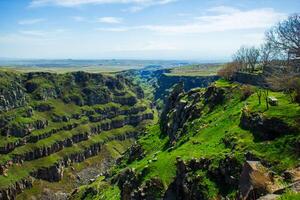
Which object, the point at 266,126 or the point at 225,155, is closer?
the point at 225,155

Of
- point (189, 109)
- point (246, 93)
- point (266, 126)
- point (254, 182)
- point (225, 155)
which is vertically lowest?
point (189, 109)

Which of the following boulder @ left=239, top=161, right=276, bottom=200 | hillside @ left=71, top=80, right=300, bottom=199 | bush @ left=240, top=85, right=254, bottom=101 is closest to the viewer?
boulder @ left=239, top=161, right=276, bottom=200

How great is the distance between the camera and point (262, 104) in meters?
82.1

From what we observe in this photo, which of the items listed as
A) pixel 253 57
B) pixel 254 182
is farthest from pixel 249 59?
pixel 254 182

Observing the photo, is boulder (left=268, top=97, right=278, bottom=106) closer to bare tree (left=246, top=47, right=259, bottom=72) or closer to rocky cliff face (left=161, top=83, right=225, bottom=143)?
rocky cliff face (left=161, top=83, right=225, bottom=143)

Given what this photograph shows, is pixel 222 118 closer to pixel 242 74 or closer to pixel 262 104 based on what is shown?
pixel 262 104

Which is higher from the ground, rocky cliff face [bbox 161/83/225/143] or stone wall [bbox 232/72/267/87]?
stone wall [bbox 232/72/267/87]

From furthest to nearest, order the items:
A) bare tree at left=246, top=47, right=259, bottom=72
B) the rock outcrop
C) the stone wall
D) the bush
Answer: bare tree at left=246, top=47, right=259, bottom=72, the stone wall, the bush, the rock outcrop

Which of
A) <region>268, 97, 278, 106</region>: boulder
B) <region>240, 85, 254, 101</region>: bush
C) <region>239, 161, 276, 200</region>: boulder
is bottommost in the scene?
<region>240, 85, 254, 101</region>: bush

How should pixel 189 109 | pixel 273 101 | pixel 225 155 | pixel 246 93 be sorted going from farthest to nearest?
pixel 189 109
pixel 246 93
pixel 273 101
pixel 225 155

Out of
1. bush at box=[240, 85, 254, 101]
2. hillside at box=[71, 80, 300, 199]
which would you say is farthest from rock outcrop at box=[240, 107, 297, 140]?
bush at box=[240, 85, 254, 101]

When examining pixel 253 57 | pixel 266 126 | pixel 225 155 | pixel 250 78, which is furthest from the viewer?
pixel 253 57

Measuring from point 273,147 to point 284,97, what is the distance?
993 inches

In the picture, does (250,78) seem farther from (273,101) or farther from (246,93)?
(273,101)
